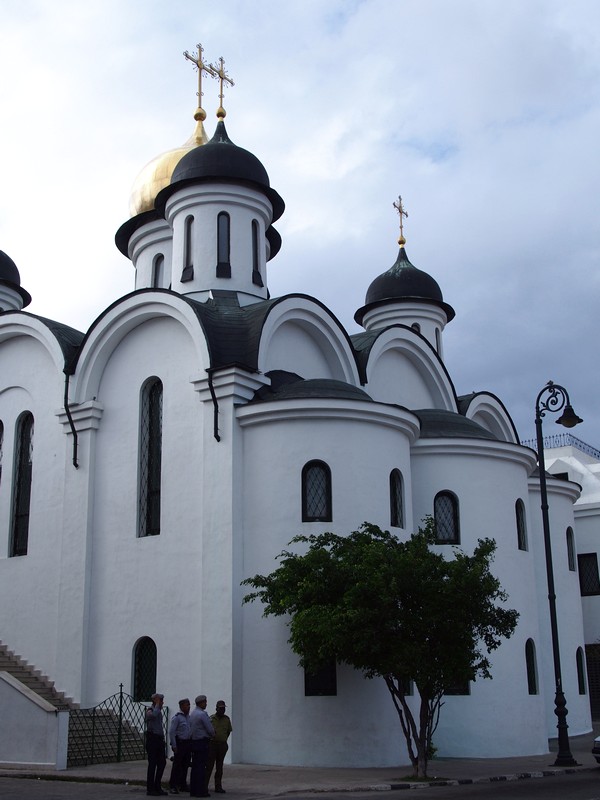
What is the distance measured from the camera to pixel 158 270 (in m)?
26.6

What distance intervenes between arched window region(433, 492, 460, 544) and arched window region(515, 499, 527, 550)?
5.38 feet

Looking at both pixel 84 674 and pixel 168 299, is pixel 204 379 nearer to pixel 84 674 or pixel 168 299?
pixel 168 299

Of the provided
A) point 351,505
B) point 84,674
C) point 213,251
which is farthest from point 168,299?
point 84,674

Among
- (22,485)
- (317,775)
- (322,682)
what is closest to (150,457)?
(22,485)

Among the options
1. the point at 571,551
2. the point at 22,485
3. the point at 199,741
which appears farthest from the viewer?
the point at 571,551

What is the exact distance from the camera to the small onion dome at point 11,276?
29.3m

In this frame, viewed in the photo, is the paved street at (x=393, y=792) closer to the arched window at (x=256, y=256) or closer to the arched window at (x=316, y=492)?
the arched window at (x=316, y=492)

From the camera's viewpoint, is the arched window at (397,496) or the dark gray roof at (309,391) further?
the arched window at (397,496)

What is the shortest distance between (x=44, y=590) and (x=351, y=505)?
24.0ft

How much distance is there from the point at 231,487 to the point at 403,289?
14.2 metres

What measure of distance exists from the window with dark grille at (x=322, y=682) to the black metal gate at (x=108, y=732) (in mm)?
2711

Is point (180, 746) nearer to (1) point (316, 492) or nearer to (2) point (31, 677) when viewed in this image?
(1) point (316, 492)

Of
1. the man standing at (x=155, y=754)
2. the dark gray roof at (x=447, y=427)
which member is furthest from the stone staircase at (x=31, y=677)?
the dark gray roof at (x=447, y=427)

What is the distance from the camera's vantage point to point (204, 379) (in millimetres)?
18297
